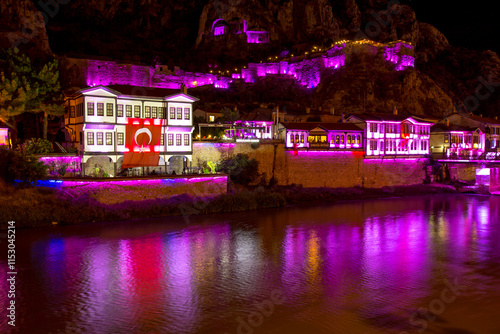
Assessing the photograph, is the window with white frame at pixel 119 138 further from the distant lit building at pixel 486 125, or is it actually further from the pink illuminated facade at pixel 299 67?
the distant lit building at pixel 486 125

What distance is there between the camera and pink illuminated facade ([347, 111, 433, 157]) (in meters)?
41.4

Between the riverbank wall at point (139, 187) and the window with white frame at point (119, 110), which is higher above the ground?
the window with white frame at point (119, 110)

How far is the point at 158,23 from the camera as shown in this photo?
80875 mm

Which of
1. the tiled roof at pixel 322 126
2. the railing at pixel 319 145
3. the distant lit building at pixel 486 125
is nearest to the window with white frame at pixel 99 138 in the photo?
the tiled roof at pixel 322 126

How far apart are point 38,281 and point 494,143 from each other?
166ft

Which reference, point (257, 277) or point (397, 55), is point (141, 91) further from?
point (397, 55)

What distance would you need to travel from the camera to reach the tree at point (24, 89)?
27.1 m

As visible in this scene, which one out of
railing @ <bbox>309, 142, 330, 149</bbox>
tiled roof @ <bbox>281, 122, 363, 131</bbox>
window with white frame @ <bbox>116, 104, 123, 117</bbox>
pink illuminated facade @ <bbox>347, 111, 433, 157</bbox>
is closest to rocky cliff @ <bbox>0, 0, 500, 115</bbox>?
pink illuminated facade @ <bbox>347, 111, 433, 157</bbox>

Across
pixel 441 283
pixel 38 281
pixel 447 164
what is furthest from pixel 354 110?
pixel 38 281

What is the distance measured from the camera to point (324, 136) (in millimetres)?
40125

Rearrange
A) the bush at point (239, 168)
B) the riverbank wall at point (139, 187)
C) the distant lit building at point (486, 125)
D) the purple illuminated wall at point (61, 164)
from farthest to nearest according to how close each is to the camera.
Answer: the distant lit building at point (486, 125) → the bush at point (239, 168) → the purple illuminated wall at point (61, 164) → the riverbank wall at point (139, 187)

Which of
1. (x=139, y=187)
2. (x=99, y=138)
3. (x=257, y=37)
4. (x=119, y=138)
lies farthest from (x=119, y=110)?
(x=257, y=37)

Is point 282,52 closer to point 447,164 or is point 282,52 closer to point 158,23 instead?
point 158,23

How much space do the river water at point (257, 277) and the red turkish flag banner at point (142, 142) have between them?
5.17 metres
